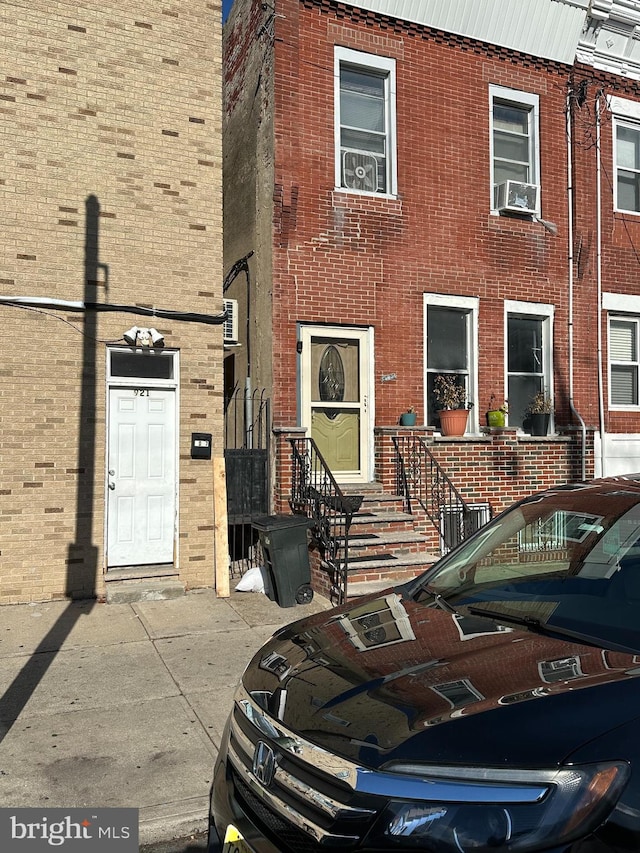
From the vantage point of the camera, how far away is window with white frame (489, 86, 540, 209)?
439 inches

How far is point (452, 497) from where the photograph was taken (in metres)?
9.89

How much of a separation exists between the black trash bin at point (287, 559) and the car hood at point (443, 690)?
4999 millimetres

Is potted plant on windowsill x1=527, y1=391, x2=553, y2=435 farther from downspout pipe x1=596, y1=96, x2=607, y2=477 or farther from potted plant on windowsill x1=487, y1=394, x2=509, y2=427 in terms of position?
downspout pipe x1=596, y1=96, x2=607, y2=477

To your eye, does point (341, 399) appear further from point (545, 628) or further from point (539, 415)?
point (545, 628)

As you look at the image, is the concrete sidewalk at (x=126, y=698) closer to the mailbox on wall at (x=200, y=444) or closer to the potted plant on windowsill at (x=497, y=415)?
the mailbox on wall at (x=200, y=444)

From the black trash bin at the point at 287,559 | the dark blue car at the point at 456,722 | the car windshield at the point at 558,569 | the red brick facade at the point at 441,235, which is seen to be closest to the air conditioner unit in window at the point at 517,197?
the red brick facade at the point at 441,235

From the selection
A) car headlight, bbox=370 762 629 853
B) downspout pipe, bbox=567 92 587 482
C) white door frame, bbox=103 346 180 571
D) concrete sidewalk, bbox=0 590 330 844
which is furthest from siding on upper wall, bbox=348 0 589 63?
car headlight, bbox=370 762 629 853

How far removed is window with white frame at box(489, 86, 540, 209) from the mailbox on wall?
236 inches

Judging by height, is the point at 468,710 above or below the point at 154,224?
below

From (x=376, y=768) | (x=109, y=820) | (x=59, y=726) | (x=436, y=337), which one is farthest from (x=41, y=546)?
(x=376, y=768)

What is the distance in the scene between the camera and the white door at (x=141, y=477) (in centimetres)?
839

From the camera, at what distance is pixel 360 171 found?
10172 mm

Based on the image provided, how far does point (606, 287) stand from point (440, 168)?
3.43 metres

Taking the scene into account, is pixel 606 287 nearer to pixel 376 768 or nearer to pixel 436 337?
pixel 436 337
